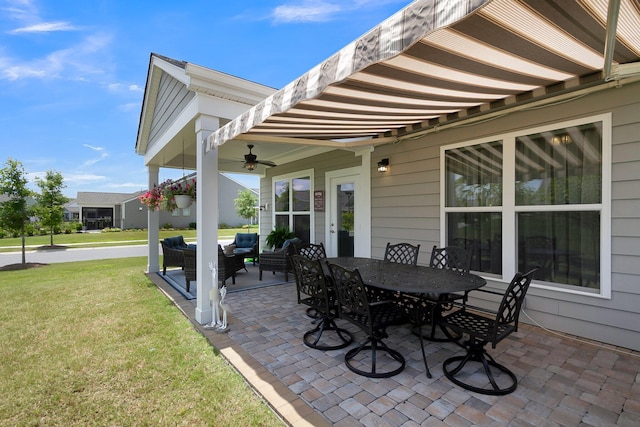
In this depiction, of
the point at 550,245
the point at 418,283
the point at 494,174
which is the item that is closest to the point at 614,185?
the point at 550,245

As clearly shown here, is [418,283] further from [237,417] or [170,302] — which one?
[170,302]

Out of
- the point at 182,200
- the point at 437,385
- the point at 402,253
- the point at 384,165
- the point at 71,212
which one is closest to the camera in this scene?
the point at 437,385

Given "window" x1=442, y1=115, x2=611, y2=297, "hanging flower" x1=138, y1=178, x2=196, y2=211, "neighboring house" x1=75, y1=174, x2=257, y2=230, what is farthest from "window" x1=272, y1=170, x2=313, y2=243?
"neighboring house" x1=75, y1=174, x2=257, y2=230

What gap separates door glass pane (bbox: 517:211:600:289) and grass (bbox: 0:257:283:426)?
383 centimetres

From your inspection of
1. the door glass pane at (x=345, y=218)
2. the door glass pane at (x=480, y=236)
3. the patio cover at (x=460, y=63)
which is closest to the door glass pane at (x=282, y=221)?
the door glass pane at (x=345, y=218)

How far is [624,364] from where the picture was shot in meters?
2.87

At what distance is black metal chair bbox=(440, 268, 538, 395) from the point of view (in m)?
2.40

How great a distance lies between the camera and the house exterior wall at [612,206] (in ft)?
10.2

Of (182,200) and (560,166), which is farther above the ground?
(560,166)

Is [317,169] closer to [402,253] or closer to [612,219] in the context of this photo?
[402,253]

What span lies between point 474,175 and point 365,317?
9.73 ft

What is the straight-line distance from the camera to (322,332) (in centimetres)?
360

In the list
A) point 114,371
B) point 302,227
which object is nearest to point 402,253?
point 302,227

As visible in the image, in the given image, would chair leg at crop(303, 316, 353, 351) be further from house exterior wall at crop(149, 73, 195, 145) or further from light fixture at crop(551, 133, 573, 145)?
house exterior wall at crop(149, 73, 195, 145)
